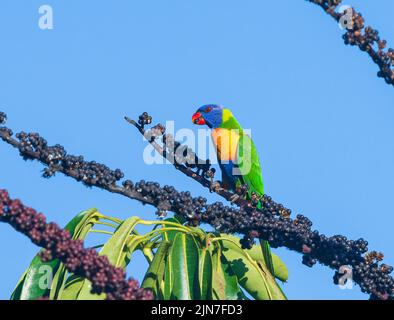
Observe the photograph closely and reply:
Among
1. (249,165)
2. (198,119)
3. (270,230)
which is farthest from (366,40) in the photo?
(198,119)

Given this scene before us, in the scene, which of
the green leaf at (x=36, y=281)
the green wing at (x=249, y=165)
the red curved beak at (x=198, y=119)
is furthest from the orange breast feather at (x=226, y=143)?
the green leaf at (x=36, y=281)

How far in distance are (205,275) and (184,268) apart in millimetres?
112

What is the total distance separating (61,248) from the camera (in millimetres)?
3854

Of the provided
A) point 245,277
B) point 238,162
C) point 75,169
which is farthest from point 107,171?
point 238,162

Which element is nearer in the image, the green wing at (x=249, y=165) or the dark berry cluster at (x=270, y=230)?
the dark berry cluster at (x=270, y=230)

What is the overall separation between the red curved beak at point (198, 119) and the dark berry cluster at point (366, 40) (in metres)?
4.96

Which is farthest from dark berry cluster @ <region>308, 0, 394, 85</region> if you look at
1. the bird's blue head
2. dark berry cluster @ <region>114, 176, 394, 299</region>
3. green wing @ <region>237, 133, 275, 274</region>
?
the bird's blue head

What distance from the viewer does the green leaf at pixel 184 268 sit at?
4500mm

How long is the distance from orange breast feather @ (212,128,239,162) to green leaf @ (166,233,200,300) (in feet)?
12.4

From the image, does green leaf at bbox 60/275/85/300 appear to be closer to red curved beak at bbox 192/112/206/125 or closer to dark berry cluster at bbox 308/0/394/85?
dark berry cluster at bbox 308/0/394/85

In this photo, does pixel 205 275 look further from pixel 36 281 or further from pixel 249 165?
pixel 249 165

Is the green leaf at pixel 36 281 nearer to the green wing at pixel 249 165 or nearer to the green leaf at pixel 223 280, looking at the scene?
the green leaf at pixel 223 280
